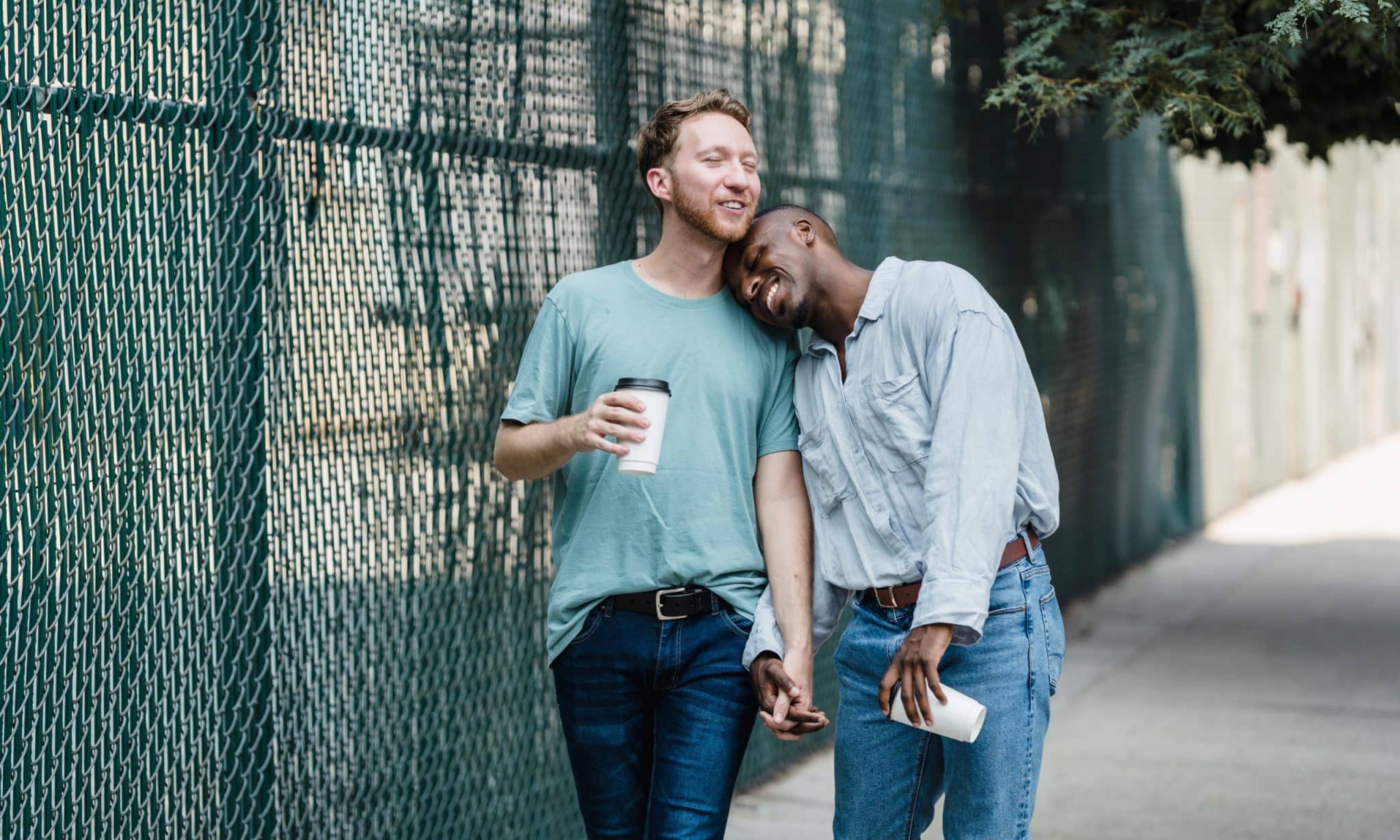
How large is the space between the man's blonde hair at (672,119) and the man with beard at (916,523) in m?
0.22

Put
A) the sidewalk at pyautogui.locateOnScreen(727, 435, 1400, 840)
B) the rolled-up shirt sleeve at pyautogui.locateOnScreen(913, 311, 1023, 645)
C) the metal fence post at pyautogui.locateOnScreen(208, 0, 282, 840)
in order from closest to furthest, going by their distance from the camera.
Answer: the rolled-up shirt sleeve at pyautogui.locateOnScreen(913, 311, 1023, 645)
the metal fence post at pyautogui.locateOnScreen(208, 0, 282, 840)
the sidewalk at pyautogui.locateOnScreen(727, 435, 1400, 840)

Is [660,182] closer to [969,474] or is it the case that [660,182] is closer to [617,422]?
[617,422]

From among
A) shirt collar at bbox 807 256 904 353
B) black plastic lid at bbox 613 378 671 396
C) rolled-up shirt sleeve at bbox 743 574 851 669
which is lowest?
rolled-up shirt sleeve at bbox 743 574 851 669

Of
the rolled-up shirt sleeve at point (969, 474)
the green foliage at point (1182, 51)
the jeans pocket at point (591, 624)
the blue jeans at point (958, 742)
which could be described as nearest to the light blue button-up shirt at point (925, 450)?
the rolled-up shirt sleeve at point (969, 474)

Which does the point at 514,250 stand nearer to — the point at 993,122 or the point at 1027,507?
the point at 1027,507

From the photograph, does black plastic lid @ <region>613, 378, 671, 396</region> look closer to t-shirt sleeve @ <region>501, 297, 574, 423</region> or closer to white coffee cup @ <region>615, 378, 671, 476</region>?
white coffee cup @ <region>615, 378, 671, 476</region>

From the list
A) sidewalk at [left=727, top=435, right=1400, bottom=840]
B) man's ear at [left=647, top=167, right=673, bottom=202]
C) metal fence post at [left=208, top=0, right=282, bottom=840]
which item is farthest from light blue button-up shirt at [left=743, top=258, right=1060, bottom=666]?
sidewalk at [left=727, top=435, right=1400, bottom=840]

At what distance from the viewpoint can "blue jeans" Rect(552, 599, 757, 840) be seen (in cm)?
289

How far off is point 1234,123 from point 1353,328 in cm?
1392

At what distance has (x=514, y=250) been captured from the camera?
4203 mm

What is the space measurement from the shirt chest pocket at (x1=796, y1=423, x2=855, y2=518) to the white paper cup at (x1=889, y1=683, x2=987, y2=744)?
0.41 metres

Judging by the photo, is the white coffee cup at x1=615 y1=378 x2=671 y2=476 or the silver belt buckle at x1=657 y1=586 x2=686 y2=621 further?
the silver belt buckle at x1=657 y1=586 x2=686 y2=621

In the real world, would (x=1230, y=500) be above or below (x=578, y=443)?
below

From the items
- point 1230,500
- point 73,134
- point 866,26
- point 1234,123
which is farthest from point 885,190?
point 1230,500
